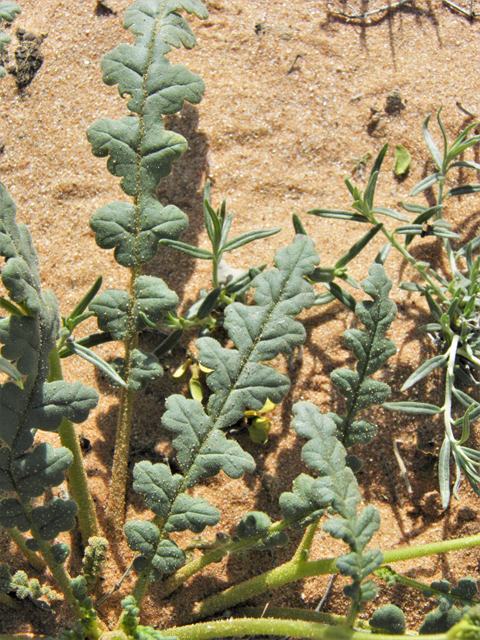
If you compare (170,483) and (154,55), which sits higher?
(154,55)

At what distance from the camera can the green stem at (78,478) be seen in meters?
2.27

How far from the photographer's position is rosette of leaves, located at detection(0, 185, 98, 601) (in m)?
1.88

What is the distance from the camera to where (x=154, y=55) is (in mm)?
2361

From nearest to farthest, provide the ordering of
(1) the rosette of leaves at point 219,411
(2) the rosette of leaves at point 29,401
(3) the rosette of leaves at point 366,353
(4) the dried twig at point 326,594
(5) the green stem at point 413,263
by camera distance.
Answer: (2) the rosette of leaves at point 29,401, (1) the rosette of leaves at point 219,411, (3) the rosette of leaves at point 366,353, (4) the dried twig at point 326,594, (5) the green stem at point 413,263

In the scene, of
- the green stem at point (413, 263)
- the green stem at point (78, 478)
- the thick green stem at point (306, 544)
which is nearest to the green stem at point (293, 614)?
the thick green stem at point (306, 544)

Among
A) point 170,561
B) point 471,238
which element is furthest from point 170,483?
point 471,238

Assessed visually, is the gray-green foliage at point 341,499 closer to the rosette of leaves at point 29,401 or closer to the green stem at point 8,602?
the rosette of leaves at point 29,401

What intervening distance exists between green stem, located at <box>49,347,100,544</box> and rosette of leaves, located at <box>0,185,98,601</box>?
0.80 feet

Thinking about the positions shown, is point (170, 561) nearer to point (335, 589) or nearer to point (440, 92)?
point (335, 589)

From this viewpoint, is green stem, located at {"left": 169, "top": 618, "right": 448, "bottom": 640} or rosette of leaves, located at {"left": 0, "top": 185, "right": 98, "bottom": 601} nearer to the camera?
green stem, located at {"left": 169, "top": 618, "right": 448, "bottom": 640}

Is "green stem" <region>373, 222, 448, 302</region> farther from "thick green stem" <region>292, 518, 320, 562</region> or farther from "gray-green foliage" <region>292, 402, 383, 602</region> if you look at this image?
"thick green stem" <region>292, 518, 320, 562</region>

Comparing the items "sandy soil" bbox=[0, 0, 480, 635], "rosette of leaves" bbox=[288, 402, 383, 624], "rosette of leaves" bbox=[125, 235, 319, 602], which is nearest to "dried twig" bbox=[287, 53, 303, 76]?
"sandy soil" bbox=[0, 0, 480, 635]

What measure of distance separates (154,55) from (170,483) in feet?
5.67

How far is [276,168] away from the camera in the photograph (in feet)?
9.70
